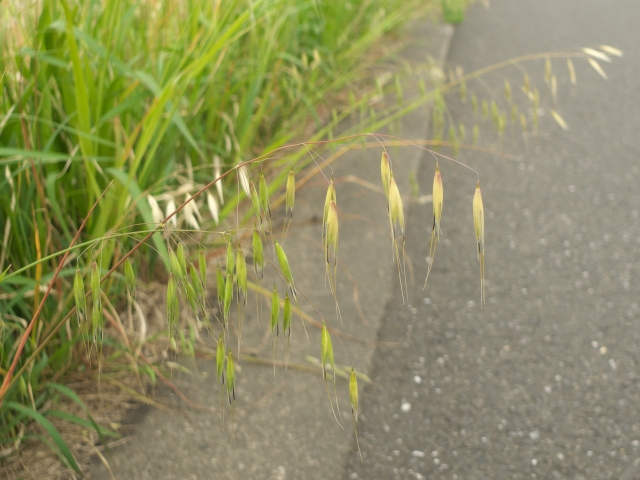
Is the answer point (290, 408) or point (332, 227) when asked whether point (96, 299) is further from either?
point (290, 408)

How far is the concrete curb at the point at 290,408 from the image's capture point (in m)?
1.47

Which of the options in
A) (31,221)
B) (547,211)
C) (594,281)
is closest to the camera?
(31,221)

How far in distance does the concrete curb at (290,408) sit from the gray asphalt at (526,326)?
3.2 inches

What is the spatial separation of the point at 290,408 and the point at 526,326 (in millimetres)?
853

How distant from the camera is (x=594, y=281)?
228 cm

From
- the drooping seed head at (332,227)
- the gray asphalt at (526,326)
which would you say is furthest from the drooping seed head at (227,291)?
the gray asphalt at (526,326)

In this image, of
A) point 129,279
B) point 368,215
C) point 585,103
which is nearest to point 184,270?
point 129,279

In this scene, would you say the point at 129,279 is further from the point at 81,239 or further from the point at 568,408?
the point at 568,408

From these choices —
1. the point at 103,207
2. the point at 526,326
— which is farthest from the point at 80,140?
the point at 526,326

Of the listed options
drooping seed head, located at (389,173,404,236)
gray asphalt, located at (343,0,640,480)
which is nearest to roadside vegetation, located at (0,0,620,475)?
drooping seed head, located at (389,173,404,236)

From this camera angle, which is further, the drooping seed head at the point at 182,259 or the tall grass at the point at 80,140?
the tall grass at the point at 80,140

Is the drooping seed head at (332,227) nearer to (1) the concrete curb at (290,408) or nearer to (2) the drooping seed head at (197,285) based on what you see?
(2) the drooping seed head at (197,285)

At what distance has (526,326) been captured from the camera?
6.75 ft

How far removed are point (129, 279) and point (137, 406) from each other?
0.67m
